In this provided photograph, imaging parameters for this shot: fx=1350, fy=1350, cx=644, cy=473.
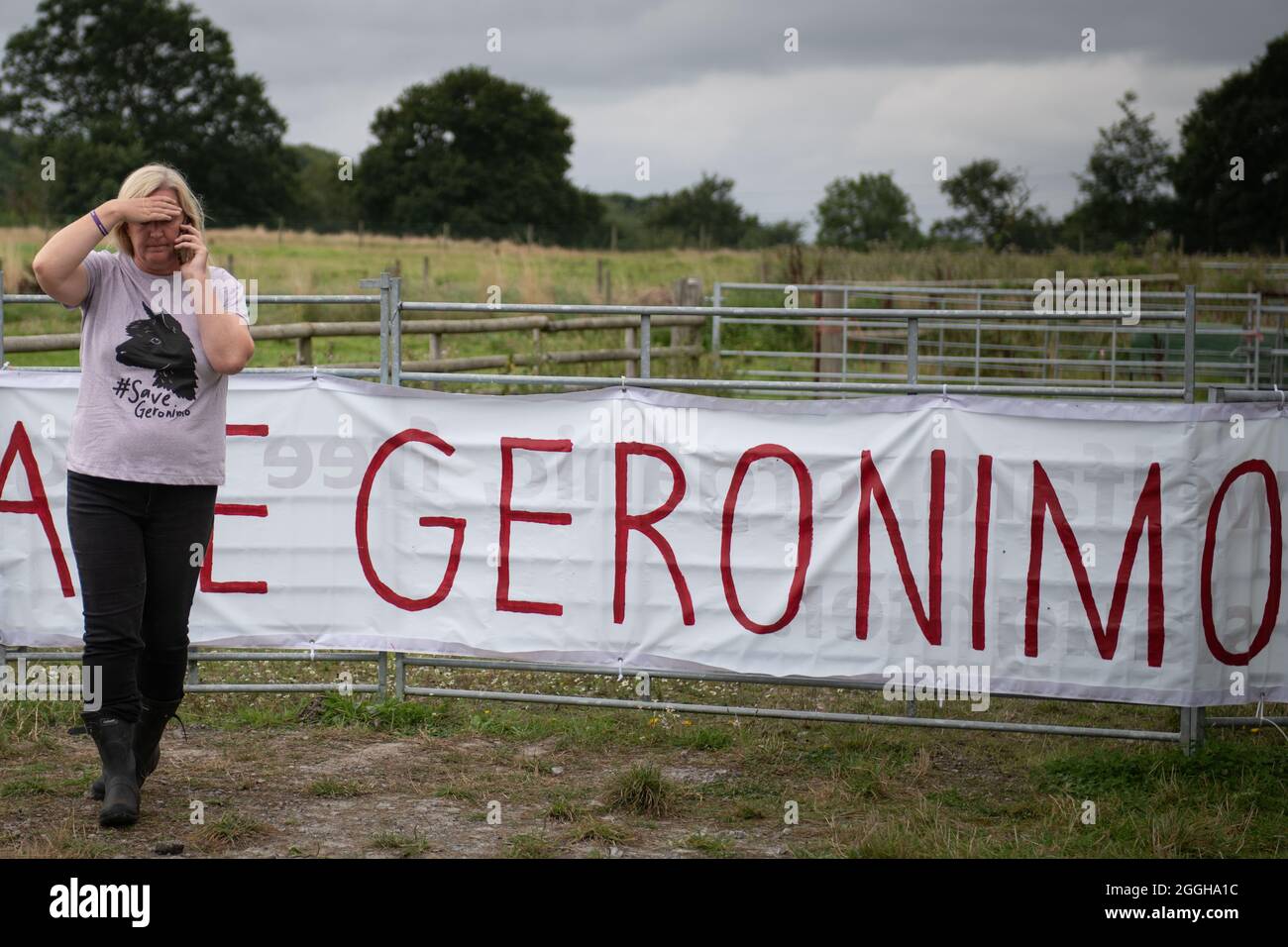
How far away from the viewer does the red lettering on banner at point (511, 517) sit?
6223 millimetres

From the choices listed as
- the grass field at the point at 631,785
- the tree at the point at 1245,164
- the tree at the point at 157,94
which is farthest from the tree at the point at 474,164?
the grass field at the point at 631,785

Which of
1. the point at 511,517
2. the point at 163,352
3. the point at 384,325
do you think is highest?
the point at 384,325

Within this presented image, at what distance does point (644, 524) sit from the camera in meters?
6.14

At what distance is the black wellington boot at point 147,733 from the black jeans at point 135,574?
40mm

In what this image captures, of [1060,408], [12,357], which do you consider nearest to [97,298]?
[1060,408]

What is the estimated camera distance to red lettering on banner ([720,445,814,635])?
19.6ft

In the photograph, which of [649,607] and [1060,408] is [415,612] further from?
[1060,408]

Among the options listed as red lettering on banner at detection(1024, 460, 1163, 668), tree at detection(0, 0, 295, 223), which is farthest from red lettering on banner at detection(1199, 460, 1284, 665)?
tree at detection(0, 0, 295, 223)

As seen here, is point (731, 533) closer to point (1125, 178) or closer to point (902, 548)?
point (902, 548)

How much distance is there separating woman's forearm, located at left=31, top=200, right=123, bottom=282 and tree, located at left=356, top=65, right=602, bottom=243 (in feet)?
201

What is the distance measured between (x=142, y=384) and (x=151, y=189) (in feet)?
2.18

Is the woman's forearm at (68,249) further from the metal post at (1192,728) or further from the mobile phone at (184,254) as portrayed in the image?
the metal post at (1192,728)

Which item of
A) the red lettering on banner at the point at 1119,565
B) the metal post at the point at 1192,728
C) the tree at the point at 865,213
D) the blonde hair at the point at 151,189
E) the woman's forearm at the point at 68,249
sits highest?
the tree at the point at 865,213

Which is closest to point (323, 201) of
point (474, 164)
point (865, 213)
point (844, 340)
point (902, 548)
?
point (474, 164)
